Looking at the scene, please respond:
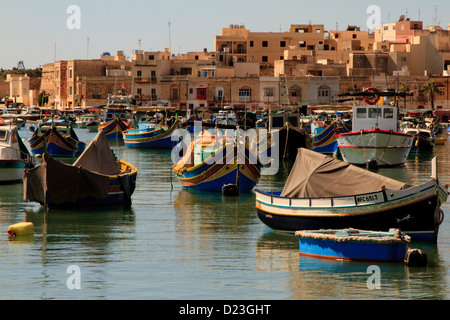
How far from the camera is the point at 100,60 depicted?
119562 millimetres

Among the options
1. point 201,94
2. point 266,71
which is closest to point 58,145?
point 201,94

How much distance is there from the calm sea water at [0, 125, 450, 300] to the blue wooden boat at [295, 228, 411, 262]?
0.91 ft

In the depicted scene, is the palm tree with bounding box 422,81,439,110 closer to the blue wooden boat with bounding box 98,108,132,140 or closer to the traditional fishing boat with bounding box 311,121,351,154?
the blue wooden boat with bounding box 98,108,132,140

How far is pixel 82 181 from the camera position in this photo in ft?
92.1

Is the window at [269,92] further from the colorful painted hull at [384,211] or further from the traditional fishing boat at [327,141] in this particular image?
the colorful painted hull at [384,211]

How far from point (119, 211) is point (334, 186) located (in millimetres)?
8854

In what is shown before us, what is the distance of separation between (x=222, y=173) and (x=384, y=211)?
1243 centimetres

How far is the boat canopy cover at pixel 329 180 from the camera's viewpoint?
2248 cm

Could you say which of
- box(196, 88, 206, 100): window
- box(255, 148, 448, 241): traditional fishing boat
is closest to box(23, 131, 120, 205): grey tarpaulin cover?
box(255, 148, 448, 241): traditional fishing boat

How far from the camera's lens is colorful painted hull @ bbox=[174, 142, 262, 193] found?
32.7 m

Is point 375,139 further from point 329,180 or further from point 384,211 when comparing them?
point 384,211

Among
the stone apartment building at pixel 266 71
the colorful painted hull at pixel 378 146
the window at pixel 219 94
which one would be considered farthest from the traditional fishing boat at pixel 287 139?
the window at pixel 219 94

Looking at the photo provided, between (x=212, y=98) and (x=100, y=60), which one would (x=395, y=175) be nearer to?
(x=212, y=98)

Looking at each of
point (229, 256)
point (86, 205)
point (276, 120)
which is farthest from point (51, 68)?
point (229, 256)
